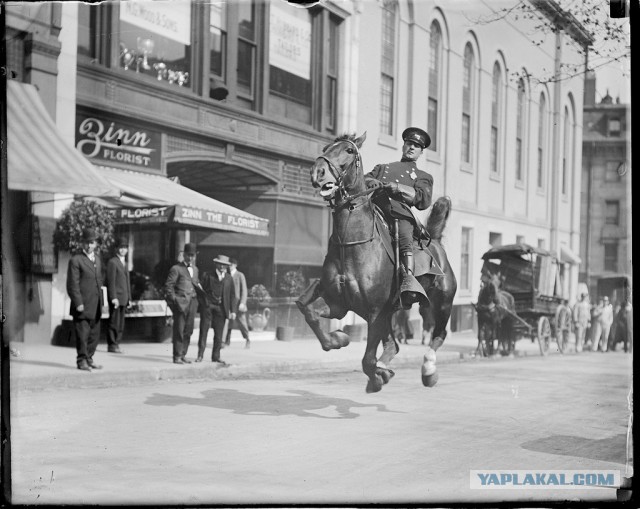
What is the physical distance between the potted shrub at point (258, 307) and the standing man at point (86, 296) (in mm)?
2886

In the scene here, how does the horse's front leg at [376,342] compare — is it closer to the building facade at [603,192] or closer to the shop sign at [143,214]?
the building facade at [603,192]

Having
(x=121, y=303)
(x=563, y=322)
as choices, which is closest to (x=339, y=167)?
(x=563, y=322)

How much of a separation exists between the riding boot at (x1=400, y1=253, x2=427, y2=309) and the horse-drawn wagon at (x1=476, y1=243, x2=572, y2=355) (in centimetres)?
60

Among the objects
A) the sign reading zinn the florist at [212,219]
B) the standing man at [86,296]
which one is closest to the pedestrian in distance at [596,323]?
the sign reading zinn the florist at [212,219]

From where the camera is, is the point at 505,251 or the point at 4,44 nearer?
the point at 4,44

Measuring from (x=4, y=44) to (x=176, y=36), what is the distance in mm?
2227

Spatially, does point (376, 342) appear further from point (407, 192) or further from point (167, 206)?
point (167, 206)

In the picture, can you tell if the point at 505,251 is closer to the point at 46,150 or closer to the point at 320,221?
the point at 320,221

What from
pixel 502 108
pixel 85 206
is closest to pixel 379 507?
pixel 502 108

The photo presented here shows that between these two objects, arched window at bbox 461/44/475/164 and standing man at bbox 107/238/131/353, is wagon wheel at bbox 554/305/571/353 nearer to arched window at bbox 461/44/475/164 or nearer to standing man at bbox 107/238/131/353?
arched window at bbox 461/44/475/164

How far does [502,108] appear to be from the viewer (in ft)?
23.3

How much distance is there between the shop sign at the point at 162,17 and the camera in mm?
6590

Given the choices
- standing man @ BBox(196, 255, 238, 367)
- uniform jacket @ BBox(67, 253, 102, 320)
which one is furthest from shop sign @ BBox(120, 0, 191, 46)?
uniform jacket @ BBox(67, 253, 102, 320)

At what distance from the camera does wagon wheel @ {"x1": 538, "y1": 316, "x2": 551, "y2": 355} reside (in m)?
8.51
